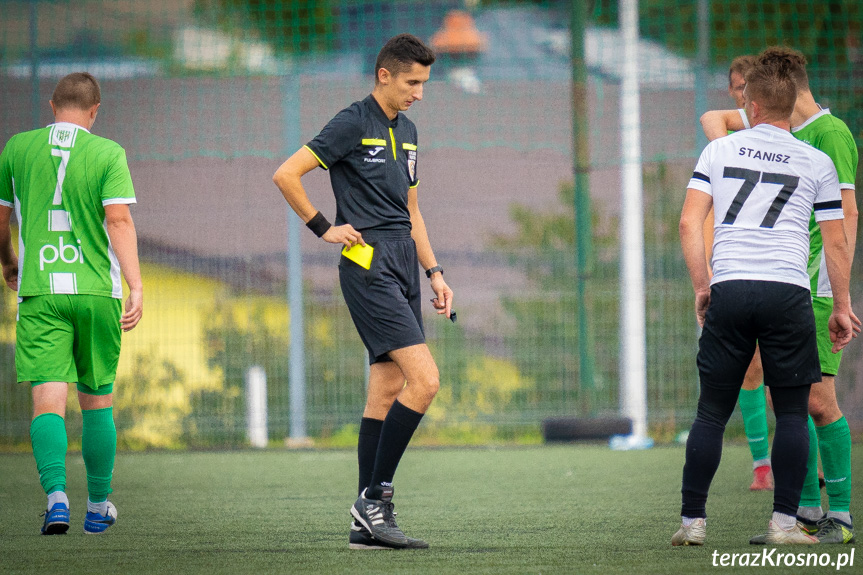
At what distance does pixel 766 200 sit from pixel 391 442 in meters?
1.71

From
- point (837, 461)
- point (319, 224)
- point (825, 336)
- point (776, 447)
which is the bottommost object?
point (837, 461)

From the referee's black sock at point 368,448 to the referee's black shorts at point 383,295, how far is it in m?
0.31

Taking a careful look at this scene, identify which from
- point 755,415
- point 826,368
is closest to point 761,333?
point 826,368

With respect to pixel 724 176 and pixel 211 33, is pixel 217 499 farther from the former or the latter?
pixel 211 33

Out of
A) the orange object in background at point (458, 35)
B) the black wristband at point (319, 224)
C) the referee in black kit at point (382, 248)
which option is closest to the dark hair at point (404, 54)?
the referee in black kit at point (382, 248)

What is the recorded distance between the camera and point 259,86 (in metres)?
10.9

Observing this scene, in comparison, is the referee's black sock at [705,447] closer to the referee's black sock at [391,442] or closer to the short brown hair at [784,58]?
the referee's black sock at [391,442]

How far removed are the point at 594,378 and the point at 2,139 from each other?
624 cm

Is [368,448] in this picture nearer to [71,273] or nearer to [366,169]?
[366,169]

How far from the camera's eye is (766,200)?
4012 mm

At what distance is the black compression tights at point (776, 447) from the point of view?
4.05m

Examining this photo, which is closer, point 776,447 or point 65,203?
point 776,447

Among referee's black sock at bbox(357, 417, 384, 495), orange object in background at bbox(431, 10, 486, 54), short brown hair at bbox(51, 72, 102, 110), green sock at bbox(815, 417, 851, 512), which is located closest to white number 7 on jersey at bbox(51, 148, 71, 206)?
short brown hair at bbox(51, 72, 102, 110)

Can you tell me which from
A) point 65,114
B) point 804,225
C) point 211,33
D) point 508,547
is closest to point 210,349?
point 211,33
